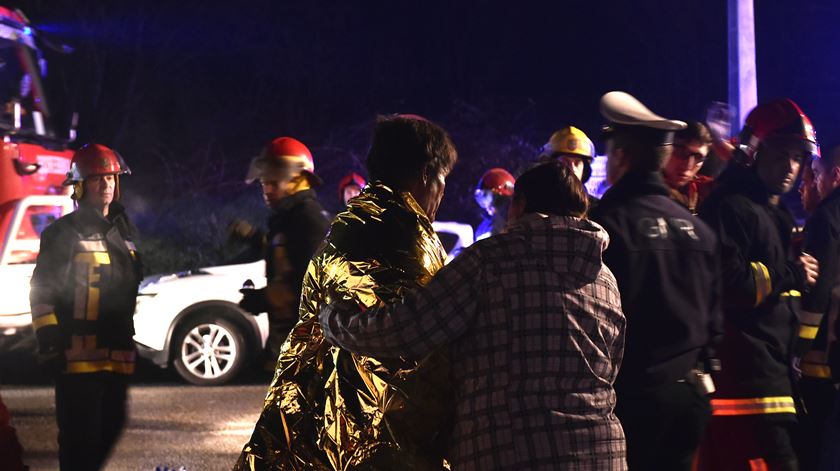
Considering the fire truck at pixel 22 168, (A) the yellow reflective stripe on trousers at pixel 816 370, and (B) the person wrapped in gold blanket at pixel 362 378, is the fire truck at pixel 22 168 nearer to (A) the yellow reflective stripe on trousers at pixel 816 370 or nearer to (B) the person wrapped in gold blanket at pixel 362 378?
(A) the yellow reflective stripe on trousers at pixel 816 370

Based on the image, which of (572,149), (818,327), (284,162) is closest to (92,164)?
(284,162)

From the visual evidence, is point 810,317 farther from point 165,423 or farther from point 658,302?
point 165,423

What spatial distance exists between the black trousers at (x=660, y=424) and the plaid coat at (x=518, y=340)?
34.1 inches

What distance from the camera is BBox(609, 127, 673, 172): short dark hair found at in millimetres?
4250

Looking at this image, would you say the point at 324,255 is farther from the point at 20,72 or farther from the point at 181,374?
the point at 20,72

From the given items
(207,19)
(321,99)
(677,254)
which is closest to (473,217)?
(321,99)

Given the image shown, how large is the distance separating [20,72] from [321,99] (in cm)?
1472

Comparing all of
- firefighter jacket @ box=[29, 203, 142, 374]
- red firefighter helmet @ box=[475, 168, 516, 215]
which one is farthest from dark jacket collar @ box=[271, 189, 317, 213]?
red firefighter helmet @ box=[475, 168, 516, 215]

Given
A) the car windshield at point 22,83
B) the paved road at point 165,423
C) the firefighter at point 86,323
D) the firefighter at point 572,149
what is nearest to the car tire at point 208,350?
the paved road at point 165,423

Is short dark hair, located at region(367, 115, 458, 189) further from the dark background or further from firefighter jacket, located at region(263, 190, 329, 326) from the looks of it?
the dark background

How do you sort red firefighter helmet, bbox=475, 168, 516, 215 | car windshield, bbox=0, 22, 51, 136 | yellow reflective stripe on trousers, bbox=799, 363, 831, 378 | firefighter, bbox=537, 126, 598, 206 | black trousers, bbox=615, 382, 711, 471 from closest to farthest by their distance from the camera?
1. black trousers, bbox=615, 382, 711, 471
2. yellow reflective stripe on trousers, bbox=799, 363, 831, 378
3. firefighter, bbox=537, 126, 598, 206
4. red firefighter helmet, bbox=475, 168, 516, 215
5. car windshield, bbox=0, 22, 51, 136

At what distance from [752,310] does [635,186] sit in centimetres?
107

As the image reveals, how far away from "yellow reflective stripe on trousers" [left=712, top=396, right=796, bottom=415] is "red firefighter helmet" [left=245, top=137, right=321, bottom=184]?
2496mm

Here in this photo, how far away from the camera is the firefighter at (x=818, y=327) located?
5355 mm
